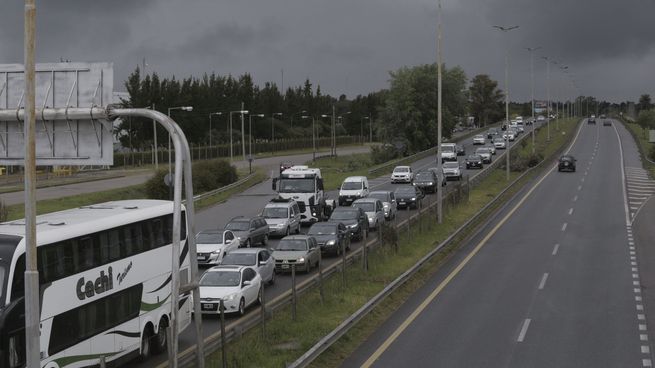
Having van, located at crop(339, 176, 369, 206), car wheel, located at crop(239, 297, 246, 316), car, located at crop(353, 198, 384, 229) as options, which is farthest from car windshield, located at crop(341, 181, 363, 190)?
car wheel, located at crop(239, 297, 246, 316)

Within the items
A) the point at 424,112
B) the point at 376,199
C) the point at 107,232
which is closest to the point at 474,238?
the point at 376,199

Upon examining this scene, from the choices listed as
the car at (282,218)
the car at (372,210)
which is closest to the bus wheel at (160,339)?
the car at (282,218)

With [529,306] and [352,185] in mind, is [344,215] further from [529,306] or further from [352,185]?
[529,306]

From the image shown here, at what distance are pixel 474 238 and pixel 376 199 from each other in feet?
25.8

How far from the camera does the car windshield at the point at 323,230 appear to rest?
35.1 metres

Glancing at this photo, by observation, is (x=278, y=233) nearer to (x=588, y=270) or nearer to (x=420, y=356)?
(x=588, y=270)

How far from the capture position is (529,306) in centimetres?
2406

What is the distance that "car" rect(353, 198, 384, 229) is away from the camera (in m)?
42.4

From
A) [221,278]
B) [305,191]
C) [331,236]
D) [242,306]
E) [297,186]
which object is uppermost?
[297,186]

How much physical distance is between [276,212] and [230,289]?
1777 centimetres

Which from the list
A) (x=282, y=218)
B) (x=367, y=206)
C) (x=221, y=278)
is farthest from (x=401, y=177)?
(x=221, y=278)

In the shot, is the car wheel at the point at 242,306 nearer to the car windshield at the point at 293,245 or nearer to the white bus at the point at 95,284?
the white bus at the point at 95,284

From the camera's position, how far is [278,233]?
40.4 m

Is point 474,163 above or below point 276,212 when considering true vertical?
above
